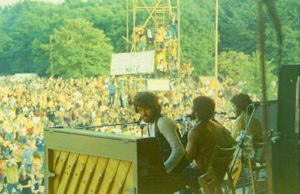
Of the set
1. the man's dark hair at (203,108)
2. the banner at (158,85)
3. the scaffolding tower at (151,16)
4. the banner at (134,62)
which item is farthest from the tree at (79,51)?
the man's dark hair at (203,108)

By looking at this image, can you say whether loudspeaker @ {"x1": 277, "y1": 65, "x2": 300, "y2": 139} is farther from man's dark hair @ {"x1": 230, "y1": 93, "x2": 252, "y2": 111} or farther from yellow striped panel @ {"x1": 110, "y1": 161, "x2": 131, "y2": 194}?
man's dark hair @ {"x1": 230, "y1": 93, "x2": 252, "y2": 111}

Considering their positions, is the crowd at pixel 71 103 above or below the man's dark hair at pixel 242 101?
below

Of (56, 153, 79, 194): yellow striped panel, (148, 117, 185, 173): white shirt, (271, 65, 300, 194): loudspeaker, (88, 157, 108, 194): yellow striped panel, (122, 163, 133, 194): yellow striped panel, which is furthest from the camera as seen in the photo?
(148, 117, 185, 173): white shirt

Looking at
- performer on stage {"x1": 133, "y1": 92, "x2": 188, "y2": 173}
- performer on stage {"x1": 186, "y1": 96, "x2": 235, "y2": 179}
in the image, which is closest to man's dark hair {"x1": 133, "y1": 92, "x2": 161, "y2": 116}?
performer on stage {"x1": 133, "y1": 92, "x2": 188, "y2": 173}

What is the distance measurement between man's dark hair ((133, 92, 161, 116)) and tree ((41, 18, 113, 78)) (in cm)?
1286

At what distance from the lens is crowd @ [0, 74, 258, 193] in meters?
14.1

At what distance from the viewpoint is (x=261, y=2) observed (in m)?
0.49

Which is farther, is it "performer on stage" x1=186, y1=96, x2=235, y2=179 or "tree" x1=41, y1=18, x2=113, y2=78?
"tree" x1=41, y1=18, x2=113, y2=78

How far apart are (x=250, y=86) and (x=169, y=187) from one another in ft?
41.2

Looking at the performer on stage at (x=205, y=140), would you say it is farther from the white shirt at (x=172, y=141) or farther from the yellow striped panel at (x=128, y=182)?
the yellow striped panel at (x=128, y=182)

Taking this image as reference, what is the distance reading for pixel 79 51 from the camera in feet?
48.8

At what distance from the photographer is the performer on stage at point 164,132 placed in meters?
1.74

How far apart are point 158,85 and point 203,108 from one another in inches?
510

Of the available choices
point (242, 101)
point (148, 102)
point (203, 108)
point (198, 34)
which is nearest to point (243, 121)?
point (242, 101)
